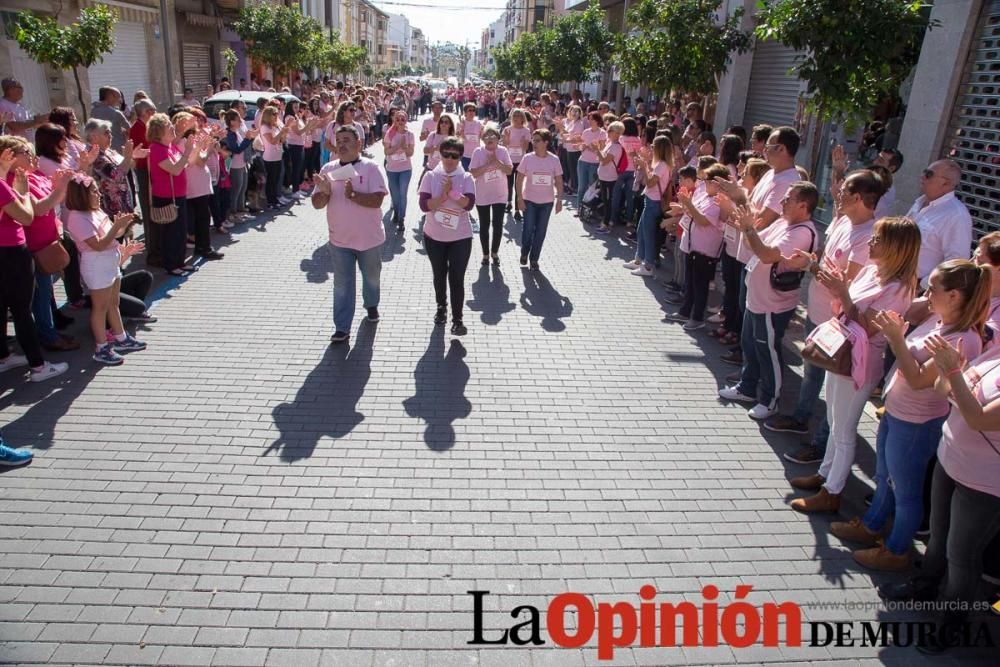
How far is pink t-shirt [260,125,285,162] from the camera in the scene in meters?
12.0

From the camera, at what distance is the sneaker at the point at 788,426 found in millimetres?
5547

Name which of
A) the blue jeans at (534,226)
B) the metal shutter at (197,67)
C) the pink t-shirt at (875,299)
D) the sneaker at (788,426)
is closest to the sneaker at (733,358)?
the sneaker at (788,426)

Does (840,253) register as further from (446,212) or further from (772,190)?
(446,212)

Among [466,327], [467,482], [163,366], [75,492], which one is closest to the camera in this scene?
[75,492]

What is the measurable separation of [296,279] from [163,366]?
283 cm

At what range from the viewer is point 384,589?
3.66 metres

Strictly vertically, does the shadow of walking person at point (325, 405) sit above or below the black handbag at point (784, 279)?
below

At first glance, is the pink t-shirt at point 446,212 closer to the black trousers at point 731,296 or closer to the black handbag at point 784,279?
the black trousers at point 731,296

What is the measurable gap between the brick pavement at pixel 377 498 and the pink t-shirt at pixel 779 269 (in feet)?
3.18

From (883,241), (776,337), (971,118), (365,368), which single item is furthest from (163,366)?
(971,118)

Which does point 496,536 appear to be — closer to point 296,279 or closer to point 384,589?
point 384,589

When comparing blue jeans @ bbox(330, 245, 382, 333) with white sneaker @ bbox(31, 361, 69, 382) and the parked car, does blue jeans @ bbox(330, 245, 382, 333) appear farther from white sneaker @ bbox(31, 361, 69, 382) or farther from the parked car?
the parked car

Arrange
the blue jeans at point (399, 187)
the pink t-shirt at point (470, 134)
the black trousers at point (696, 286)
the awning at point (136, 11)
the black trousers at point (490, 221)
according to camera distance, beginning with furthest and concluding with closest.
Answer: the awning at point (136, 11) → the pink t-shirt at point (470, 134) → the blue jeans at point (399, 187) → the black trousers at point (490, 221) → the black trousers at point (696, 286)

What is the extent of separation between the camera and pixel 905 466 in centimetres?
377
